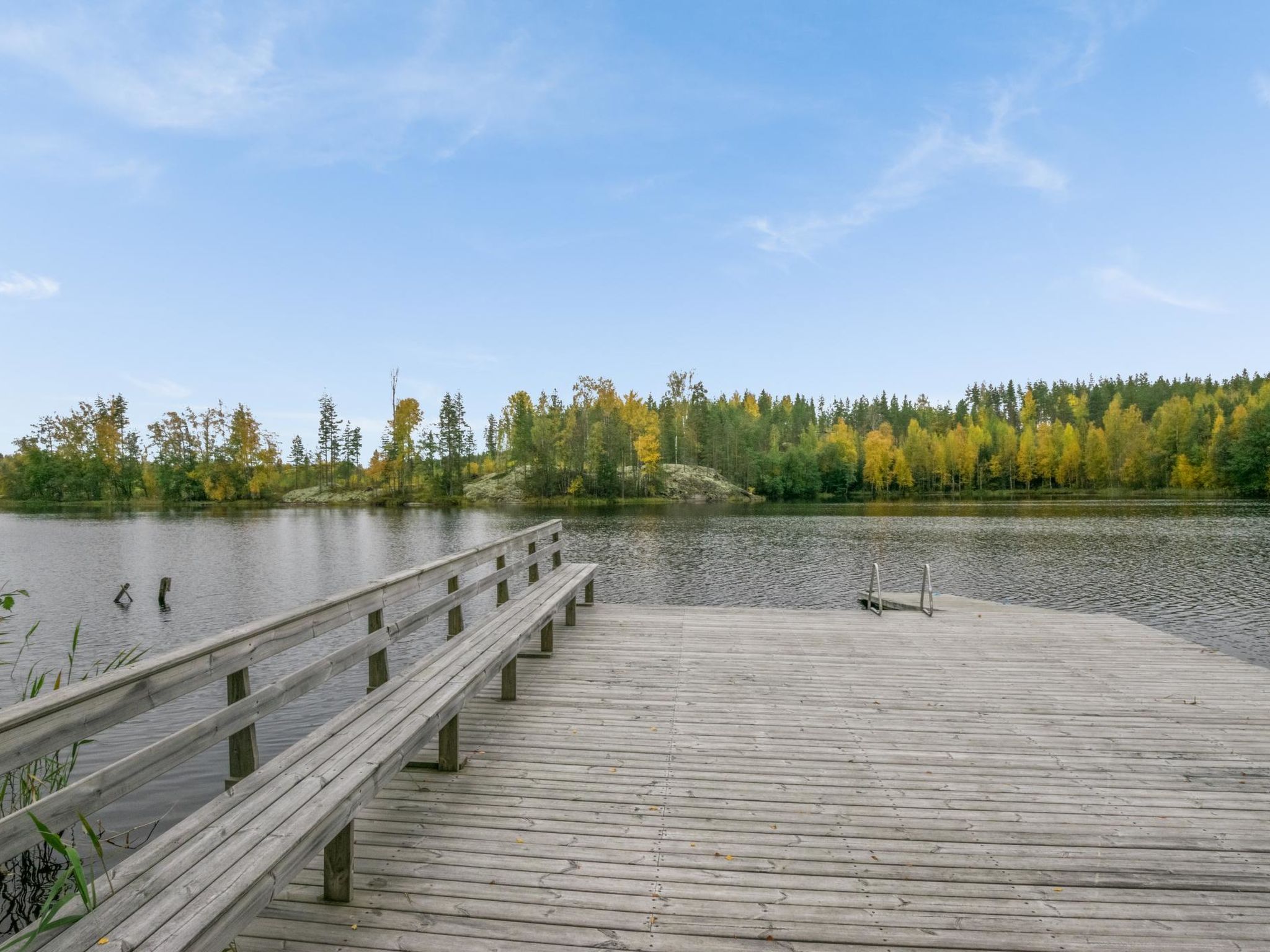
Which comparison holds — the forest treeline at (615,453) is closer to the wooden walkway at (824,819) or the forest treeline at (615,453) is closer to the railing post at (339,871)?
the wooden walkway at (824,819)

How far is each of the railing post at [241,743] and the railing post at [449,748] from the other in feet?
3.54

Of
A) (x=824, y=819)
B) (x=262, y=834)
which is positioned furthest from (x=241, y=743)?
(x=824, y=819)

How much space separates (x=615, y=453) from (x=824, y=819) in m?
74.6

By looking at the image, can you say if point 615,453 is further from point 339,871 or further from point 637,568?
point 339,871

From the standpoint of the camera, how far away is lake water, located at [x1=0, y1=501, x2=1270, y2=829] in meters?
12.9

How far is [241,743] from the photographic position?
3510 millimetres

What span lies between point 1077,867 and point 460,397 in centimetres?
9051

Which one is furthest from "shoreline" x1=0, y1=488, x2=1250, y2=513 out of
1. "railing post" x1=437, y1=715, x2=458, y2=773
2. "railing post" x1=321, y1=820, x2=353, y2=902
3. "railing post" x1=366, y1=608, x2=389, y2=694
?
"railing post" x1=321, y1=820, x2=353, y2=902

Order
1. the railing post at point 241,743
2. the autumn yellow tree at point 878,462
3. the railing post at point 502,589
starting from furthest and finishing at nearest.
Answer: the autumn yellow tree at point 878,462 < the railing post at point 502,589 < the railing post at point 241,743

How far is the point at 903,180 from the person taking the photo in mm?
59156

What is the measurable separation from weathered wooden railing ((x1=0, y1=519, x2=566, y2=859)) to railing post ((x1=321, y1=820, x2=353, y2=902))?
0.69 metres

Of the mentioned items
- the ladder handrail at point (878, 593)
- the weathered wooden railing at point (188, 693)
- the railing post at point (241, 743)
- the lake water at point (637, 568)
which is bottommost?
the lake water at point (637, 568)

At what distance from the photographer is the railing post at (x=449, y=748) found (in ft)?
13.7

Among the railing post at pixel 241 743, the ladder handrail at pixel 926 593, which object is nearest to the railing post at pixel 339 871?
the railing post at pixel 241 743
